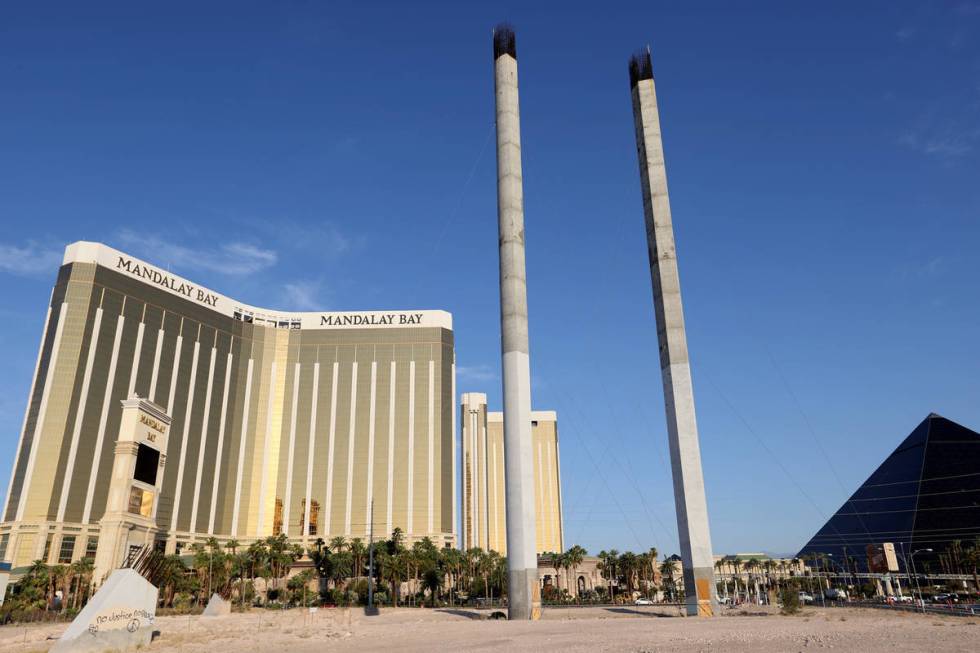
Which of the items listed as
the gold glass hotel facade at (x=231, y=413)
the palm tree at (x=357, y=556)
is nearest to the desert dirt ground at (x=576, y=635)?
the palm tree at (x=357, y=556)

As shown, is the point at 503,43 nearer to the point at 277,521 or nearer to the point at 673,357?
the point at 673,357

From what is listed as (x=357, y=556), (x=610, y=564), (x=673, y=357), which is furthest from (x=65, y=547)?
(x=673, y=357)

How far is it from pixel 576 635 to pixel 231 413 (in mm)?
140601

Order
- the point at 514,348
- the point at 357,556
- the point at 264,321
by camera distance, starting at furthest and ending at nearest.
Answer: the point at 264,321 → the point at 357,556 → the point at 514,348

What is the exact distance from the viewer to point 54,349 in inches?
4941

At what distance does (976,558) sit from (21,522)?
142 meters

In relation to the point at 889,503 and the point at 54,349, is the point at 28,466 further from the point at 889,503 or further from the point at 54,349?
the point at 889,503

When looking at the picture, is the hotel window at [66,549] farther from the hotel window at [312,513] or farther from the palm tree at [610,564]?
the palm tree at [610,564]

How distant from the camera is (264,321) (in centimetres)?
16988

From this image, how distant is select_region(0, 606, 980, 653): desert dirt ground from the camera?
2683cm

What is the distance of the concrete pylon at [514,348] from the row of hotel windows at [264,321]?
4940 inches

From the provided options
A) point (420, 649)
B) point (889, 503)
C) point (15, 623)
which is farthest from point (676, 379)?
point (889, 503)

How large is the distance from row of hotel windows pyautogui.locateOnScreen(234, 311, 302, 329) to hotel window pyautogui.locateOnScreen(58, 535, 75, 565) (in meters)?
62.6

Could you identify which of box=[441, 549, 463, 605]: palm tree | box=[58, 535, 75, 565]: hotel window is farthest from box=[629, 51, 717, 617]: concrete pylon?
box=[58, 535, 75, 565]: hotel window
